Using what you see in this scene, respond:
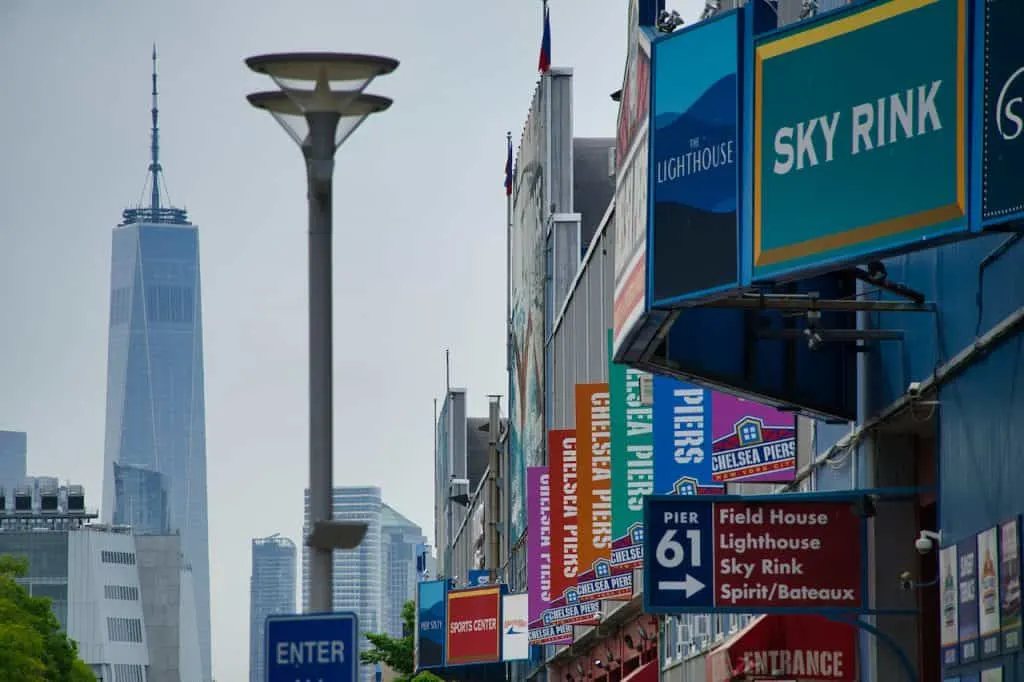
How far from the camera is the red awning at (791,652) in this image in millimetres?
20234

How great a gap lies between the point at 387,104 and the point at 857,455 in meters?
→ 5.83

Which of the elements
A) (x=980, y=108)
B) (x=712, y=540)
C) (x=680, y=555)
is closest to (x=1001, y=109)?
(x=980, y=108)

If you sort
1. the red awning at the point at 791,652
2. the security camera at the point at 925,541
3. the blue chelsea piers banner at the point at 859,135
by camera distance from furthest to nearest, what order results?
the red awning at the point at 791,652 < the security camera at the point at 925,541 < the blue chelsea piers banner at the point at 859,135

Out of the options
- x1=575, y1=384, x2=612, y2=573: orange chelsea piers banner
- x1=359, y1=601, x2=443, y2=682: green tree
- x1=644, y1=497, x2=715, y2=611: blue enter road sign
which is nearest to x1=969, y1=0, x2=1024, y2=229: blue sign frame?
x1=644, y1=497, x2=715, y2=611: blue enter road sign

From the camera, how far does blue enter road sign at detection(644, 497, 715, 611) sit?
18.3m

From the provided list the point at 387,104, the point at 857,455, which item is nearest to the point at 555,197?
the point at 857,455

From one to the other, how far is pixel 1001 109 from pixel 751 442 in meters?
11.8

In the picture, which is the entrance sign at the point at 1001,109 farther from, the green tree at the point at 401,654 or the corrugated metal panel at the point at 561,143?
the green tree at the point at 401,654

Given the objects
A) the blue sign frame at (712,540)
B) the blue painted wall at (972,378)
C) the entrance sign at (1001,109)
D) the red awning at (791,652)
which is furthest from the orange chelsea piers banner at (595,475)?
the entrance sign at (1001,109)

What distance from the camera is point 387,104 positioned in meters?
15.6

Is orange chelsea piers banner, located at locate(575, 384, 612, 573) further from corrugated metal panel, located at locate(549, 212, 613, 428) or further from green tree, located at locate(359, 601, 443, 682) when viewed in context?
green tree, located at locate(359, 601, 443, 682)

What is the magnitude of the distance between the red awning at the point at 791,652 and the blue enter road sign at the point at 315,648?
5530 millimetres

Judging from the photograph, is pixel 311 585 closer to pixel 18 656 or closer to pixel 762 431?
pixel 762 431

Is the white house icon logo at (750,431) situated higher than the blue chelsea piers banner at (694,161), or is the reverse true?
the blue chelsea piers banner at (694,161)
